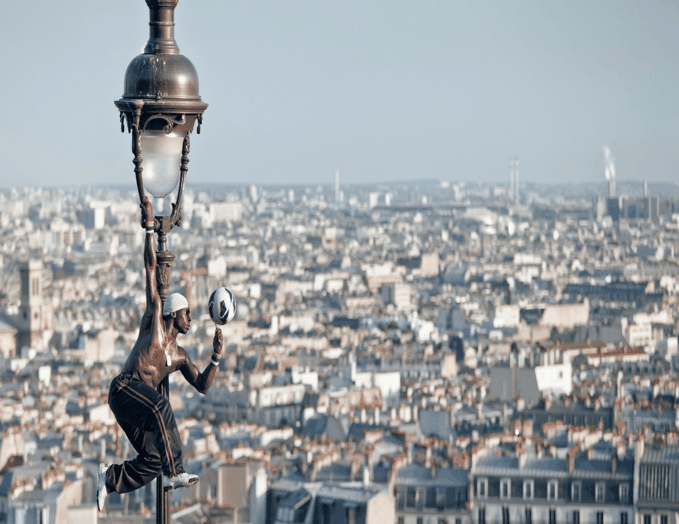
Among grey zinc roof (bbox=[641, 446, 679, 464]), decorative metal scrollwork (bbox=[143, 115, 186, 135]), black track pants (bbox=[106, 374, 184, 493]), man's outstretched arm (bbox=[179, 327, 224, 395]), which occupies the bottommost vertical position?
grey zinc roof (bbox=[641, 446, 679, 464])

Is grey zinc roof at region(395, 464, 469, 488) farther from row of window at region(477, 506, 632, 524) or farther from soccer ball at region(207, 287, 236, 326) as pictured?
soccer ball at region(207, 287, 236, 326)

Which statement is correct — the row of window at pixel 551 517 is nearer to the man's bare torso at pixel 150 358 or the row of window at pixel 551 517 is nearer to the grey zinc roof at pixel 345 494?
the grey zinc roof at pixel 345 494

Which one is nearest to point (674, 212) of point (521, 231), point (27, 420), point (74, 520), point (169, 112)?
point (521, 231)

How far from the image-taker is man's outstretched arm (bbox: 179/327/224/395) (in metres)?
4.80

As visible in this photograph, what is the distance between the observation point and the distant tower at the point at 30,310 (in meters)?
61.5

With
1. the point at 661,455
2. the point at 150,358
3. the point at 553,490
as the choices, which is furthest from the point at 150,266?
the point at 661,455

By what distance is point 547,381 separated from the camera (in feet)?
145

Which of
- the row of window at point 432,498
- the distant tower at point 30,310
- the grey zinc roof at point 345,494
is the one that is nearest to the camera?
the grey zinc roof at point 345,494

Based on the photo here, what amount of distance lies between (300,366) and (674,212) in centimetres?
13672

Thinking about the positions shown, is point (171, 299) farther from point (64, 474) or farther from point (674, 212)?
point (674, 212)

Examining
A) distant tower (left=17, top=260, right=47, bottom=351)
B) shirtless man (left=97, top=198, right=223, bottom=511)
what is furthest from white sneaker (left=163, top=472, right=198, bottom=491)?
distant tower (left=17, top=260, right=47, bottom=351)

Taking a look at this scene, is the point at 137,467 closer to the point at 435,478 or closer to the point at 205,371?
the point at 205,371

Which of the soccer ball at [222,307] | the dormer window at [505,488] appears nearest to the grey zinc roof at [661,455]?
the dormer window at [505,488]

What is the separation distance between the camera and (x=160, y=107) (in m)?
4.85
